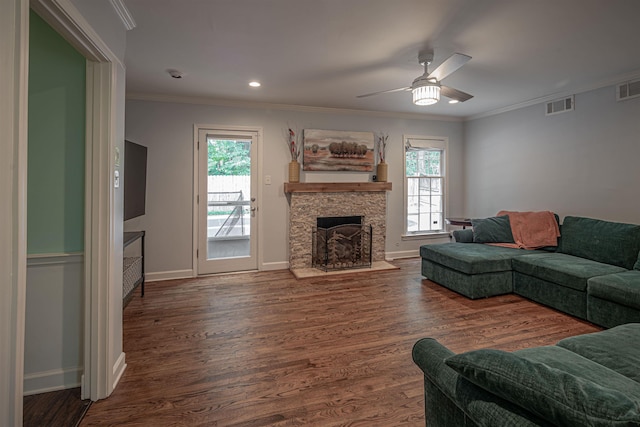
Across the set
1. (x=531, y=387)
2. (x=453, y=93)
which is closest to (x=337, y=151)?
(x=453, y=93)

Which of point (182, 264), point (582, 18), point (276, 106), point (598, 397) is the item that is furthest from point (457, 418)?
point (276, 106)

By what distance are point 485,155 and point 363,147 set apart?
2121 mm

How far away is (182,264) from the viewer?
174 inches

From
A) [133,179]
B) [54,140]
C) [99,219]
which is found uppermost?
[54,140]

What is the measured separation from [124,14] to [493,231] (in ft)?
15.0

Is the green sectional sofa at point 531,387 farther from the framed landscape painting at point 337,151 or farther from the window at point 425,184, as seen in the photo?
the window at point 425,184

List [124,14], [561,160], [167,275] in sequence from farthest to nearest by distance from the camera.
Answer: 1. [167,275]
2. [561,160]
3. [124,14]

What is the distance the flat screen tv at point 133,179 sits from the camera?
9.54 ft

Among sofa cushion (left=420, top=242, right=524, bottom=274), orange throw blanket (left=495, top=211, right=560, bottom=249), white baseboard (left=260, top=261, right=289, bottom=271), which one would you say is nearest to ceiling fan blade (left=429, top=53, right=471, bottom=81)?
sofa cushion (left=420, top=242, right=524, bottom=274)

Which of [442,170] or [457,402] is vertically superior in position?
[442,170]

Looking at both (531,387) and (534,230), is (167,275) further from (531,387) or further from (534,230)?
(534,230)

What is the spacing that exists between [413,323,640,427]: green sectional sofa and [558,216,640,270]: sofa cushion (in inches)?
90.3

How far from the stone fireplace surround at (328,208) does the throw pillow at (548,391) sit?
3.87 meters

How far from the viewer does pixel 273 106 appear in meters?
4.68
